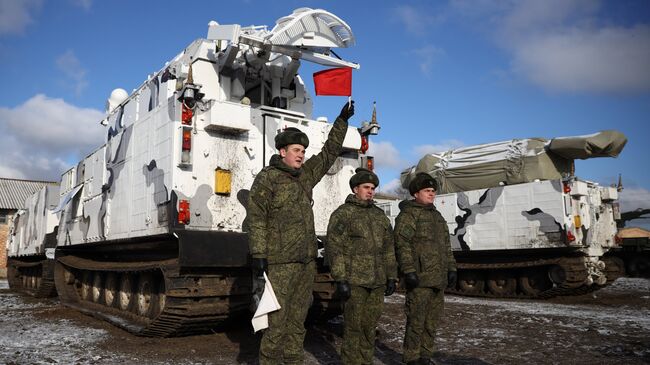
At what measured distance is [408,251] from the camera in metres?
4.91

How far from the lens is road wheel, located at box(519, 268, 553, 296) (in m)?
12.1

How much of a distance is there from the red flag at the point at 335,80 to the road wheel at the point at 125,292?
3.80 meters

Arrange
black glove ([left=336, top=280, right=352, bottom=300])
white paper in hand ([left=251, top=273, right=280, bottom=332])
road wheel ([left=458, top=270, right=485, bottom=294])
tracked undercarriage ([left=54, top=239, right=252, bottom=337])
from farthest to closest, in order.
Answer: road wheel ([left=458, top=270, right=485, bottom=294]), tracked undercarriage ([left=54, top=239, right=252, bottom=337]), black glove ([left=336, top=280, right=352, bottom=300]), white paper in hand ([left=251, top=273, right=280, bottom=332])

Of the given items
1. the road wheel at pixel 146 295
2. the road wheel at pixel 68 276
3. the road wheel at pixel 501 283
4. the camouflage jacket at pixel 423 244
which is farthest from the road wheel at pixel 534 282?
the road wheel at pixel 68 276

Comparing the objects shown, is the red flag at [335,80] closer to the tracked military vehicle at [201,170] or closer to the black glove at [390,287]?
the tracked military vehicle at [201,170]

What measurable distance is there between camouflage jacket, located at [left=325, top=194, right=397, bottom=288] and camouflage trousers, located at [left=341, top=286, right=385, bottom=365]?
12cm

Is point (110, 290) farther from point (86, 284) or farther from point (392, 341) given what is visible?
point (392, 341)

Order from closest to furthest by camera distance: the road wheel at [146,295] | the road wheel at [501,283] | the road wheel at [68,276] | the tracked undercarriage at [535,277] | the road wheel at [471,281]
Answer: the road wheel at [146,295], the road wheel at [68,276], the tracked undercarriage at [535,277], the road wheel at [501,283], the road wheel at [471,281]

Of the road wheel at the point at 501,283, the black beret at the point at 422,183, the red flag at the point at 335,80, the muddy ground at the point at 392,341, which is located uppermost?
the red flag at the point at 335,80

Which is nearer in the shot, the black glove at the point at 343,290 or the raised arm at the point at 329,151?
the black glove at the point at 343,290

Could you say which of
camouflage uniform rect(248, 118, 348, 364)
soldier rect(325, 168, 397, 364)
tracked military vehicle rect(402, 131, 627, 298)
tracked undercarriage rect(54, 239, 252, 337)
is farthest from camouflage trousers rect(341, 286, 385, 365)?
tracked military vehicle rect(402, 131, 627, 298)

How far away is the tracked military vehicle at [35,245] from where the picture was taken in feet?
38.9

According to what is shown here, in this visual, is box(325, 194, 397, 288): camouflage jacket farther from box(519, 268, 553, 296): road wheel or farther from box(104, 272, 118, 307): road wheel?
box(519, 268, 553, 296): road wheel

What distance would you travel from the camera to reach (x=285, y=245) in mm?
3977
